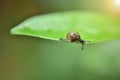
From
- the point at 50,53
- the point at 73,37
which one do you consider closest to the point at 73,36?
the point at 73,37

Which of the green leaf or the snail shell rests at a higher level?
the green leaf

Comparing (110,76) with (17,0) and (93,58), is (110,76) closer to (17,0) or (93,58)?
(93,58)

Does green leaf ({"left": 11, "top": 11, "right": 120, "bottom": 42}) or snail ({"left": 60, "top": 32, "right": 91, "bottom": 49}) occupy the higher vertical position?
green leaf ({"left": 11, "top": 11, "right": 120, "bottom": 42})

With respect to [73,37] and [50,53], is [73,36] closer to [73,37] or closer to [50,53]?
[73,37]

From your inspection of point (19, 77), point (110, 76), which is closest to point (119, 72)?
point (110, 76)

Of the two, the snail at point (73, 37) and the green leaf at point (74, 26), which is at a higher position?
the green leaf at point (74, 26)
